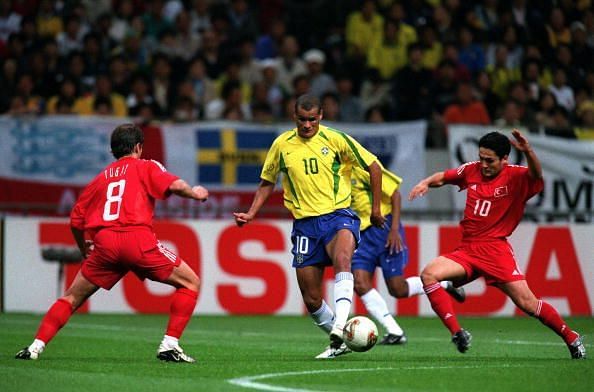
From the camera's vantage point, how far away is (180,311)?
10.9 m

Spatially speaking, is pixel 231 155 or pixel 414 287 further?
pixel 231 155

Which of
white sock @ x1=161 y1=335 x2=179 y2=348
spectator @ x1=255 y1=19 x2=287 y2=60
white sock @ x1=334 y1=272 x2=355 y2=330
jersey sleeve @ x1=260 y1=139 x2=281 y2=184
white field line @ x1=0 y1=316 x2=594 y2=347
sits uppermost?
spectator @ x1=255 y1=19 x2=287 y2=60

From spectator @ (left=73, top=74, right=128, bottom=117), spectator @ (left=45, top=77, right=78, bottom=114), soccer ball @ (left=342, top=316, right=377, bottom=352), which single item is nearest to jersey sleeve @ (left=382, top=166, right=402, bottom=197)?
A: soccer ball @ (left=342, top=316, right=377, bottom=352)

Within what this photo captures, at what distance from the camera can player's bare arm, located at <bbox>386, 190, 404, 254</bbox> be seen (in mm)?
13655

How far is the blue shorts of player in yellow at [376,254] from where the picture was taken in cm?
1415

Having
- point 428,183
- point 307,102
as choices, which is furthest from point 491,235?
point 307,102

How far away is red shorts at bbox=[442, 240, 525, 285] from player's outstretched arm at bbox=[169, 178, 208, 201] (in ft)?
8.34

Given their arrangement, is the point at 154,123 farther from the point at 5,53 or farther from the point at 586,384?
the point at 586,384

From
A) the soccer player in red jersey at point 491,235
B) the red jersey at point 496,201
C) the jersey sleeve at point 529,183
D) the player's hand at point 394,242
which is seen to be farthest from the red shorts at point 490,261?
the player's hand at point 394,242

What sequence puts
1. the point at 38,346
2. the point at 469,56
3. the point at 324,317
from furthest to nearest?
the point at 469,56 < the point at 324,317 < the point at 38,346

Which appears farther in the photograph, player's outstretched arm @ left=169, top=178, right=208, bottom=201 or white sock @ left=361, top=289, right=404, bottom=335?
white sock @ left=361, top=289, right=404, bottom=335

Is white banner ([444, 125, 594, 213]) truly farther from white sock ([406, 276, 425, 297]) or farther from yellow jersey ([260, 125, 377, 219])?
yellow jersey ([260, 125, 377, 219])

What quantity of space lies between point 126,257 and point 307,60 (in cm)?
1086

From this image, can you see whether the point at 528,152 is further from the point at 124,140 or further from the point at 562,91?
the point at 562,91
